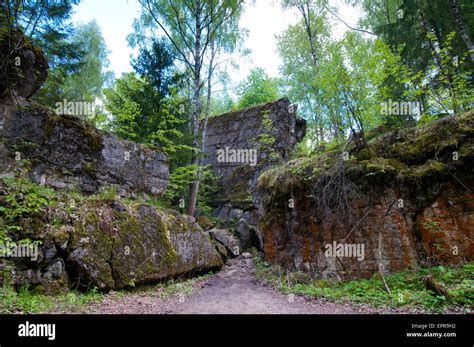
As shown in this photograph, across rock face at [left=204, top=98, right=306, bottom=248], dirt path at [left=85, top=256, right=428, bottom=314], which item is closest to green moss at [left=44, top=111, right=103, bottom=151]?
dirt path at [left=85, top=256, right=428, bottom=314]

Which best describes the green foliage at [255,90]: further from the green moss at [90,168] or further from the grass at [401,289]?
the grass at [401,289]

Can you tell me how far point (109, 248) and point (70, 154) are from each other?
278cm

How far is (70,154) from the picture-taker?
21.1 feet

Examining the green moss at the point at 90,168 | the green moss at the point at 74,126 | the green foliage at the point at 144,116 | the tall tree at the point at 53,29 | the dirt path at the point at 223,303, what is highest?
the tall tree at the point at 53,29

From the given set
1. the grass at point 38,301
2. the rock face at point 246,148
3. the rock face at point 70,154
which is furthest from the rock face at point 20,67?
the rock face at point 246,148

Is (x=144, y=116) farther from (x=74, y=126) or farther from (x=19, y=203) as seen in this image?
(x=19, y=203)

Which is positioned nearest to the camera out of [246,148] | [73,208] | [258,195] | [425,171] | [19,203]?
[19,203]

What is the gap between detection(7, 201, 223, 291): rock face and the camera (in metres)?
4.47

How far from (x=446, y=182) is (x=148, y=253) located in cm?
702

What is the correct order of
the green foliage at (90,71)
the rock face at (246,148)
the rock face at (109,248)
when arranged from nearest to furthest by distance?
1. the rock face at (109,248)
2. the rock face at (246,148)
3. the green foliage at (90,71)

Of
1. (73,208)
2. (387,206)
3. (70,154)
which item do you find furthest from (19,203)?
(387,206)

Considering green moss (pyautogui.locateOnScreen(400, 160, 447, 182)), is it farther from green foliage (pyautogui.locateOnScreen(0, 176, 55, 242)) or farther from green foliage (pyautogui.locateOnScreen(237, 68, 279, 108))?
green foliage (pyautogui.locateOnScreen(237, 68, 279, 108))

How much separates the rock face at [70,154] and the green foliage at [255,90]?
10.7 meters

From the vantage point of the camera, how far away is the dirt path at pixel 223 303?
4559 mm
